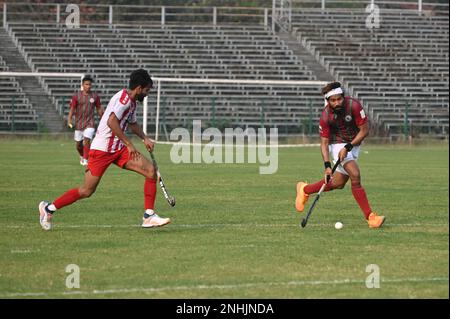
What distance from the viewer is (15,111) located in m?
39.6

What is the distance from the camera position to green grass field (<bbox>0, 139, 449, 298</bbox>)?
9.04m

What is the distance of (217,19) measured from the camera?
50.7 metres

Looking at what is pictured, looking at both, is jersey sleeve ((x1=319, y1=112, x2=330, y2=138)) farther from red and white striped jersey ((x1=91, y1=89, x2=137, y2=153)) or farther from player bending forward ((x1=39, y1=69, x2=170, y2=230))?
red and white striped jersey ((x1=91, y1=89, x2=137, y2=153))

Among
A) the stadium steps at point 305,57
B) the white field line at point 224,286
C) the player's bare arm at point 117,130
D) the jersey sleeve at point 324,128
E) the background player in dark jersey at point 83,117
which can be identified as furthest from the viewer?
the stadium steps at point 305,57

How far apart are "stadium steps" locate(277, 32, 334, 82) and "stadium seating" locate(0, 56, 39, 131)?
12.3 metres

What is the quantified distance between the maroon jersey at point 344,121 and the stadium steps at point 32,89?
2696 centimetres

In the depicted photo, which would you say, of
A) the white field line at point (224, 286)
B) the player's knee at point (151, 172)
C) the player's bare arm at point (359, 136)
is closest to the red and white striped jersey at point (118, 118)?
the player's knee at point (151, 172)

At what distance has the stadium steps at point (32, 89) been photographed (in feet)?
131

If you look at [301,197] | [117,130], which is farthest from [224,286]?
[301,197]

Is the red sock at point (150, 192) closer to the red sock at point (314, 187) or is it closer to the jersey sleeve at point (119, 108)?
the jersey sleeve at point (119, 108)

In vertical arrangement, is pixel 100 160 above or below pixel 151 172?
above

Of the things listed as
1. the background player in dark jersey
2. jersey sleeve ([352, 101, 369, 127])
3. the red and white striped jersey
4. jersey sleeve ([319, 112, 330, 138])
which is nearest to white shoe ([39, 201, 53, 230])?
the red and white striped jersey

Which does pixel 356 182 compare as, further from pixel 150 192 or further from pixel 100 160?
pixel 100 160

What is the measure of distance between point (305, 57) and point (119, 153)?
3389 cm
